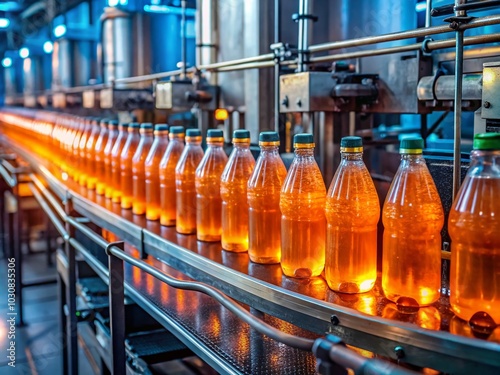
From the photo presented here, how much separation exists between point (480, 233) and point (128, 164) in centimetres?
151

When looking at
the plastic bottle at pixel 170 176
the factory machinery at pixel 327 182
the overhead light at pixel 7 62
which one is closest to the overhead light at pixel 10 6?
the overhead light at pixel 7 62

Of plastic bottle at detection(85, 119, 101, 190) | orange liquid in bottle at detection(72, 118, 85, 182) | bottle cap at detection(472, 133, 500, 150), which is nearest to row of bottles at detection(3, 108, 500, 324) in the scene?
bottle cap at detection(472, 133, 500, 150)

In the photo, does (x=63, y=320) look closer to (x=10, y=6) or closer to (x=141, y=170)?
(x=141, y=170)

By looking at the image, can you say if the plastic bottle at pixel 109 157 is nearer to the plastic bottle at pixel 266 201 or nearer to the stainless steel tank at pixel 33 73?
the plastic bottle at pixel 266 201

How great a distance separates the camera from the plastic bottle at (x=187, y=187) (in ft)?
5.24

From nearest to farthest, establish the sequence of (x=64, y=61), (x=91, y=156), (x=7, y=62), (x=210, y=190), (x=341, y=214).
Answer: (x=341, y=214) → (x=210, y=190) → (x=91, y=156) → (x=64, y=61) → (x=7, y=62)

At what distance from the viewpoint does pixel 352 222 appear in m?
1.04

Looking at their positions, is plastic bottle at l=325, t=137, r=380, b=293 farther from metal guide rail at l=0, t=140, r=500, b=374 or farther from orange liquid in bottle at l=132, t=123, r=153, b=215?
orange liquid in bottle at l=132, t=123, r=153, b=215

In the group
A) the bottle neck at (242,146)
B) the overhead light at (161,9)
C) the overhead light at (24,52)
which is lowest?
the bottle neck at (242,146)

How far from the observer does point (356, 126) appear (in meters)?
2.58

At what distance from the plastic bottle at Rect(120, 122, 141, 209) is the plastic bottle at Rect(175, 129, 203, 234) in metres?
0.50

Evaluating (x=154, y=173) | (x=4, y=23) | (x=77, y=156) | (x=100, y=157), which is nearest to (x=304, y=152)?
(x=154, y=173)

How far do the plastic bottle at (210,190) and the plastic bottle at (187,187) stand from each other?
0.08 m

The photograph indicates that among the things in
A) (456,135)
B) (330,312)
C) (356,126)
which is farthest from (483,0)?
(356,126)
